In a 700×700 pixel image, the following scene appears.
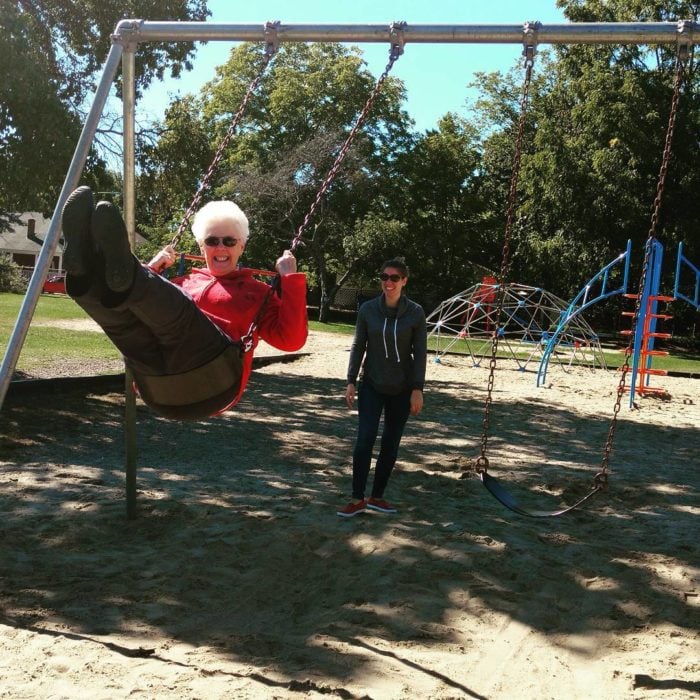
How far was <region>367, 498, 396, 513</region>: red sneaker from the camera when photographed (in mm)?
5242

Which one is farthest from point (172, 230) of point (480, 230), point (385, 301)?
point (385, 301)

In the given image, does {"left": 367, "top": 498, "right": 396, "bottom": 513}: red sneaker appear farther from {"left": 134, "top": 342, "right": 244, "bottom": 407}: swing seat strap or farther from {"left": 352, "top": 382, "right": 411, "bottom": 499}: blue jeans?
{"left": 134, "top": 342, "right": 244, "bottom": 407}: swing seat strap

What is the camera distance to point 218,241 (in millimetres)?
3729

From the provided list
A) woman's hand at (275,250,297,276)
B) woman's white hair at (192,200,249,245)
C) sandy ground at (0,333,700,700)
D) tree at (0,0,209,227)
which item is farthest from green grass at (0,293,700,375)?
woman's hand at (275,250,297,276)

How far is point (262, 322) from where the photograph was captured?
367 centimetres

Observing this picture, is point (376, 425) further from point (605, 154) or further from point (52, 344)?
point (605, 154)

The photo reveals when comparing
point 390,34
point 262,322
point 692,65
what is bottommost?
point 262,322

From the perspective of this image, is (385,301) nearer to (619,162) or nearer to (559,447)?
(559,447)

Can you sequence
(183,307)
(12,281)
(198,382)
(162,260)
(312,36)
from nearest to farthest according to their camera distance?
(183,307) → (198,382) → (162,260) → (312,36) → (12,281)

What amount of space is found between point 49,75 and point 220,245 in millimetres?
6550

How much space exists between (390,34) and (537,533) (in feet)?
9.75

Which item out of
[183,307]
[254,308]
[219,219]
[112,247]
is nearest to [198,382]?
[183,307]

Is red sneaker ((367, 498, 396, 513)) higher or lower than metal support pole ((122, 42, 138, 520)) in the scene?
lower

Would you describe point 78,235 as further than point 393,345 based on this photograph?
No
